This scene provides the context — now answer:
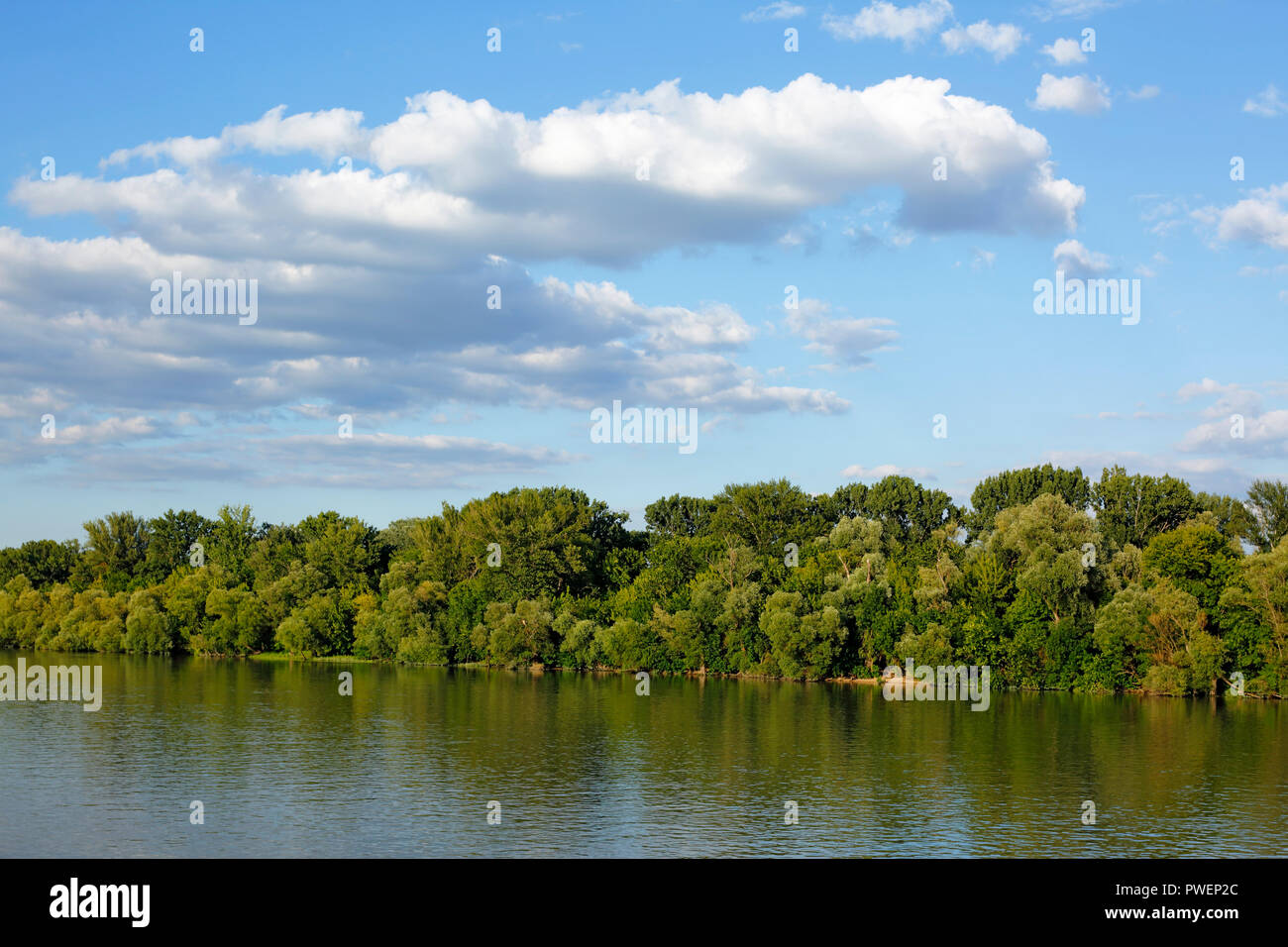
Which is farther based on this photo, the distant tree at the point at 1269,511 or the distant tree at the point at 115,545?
the distant tree at the point at 115,545

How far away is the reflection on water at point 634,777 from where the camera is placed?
37.6m

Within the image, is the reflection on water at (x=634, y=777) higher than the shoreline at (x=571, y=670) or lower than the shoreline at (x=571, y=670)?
higher

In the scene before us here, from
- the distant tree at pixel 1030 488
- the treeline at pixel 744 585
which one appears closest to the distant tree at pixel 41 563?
the treeline at pixel 744 585

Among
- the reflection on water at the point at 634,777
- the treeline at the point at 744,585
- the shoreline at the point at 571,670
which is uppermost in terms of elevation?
the treeline at the point at 744,585

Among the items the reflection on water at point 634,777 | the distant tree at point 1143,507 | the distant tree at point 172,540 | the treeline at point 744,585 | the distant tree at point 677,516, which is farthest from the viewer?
the distant tree at point 172,540

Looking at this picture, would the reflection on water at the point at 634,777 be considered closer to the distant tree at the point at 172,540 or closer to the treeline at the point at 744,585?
the treeline at the point at 744,585

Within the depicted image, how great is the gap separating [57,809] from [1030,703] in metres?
66.1

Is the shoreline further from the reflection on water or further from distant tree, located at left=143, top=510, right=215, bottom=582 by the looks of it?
distant tree, located at left=143, top=510, right=215, bottom=582

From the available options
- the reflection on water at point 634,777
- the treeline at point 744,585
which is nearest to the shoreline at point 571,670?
the treeline at point 744,585

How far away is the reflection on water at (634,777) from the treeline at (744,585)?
888cm

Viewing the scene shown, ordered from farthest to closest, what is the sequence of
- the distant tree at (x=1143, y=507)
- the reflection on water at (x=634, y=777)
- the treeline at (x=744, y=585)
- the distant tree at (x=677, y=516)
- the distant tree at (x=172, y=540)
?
the distant tree at (x=172, y=540)
the distant tree at (x=677, y=516)
the distant tree at (x=1143, y=507)
the treeline at (x=744, y=585)
the reflection on water at (x=634, y=777)

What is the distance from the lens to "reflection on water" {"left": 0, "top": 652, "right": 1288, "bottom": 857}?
3759cm
